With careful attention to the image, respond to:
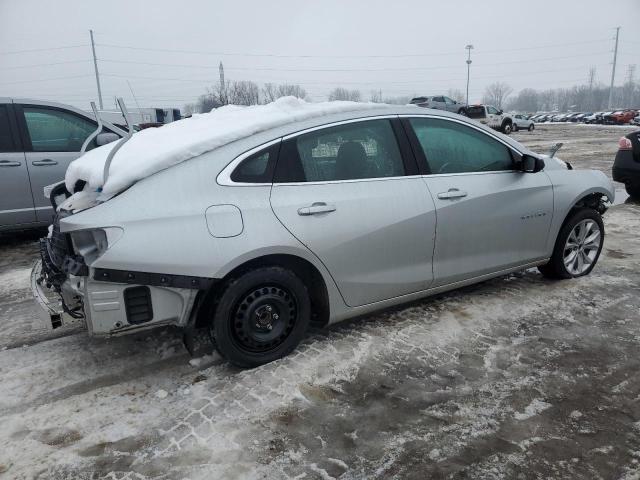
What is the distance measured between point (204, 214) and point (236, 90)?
51.3m

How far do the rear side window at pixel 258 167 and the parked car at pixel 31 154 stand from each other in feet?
10.5

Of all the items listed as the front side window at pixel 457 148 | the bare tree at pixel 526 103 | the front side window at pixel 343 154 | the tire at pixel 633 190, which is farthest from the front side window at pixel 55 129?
the bare tree at pixel 526 103

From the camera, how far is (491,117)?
3066 cm

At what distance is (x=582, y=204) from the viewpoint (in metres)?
4.41

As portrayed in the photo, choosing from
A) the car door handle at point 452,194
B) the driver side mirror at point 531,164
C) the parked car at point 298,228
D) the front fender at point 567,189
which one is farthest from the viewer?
the front fender at point 567,189

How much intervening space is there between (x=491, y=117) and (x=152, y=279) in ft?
103

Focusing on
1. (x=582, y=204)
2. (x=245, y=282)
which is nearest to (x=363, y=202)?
(x=245, y=282)

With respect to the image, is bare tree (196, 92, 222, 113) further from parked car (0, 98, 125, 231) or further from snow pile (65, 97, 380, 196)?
snow pile (65, 97, 380, 196)

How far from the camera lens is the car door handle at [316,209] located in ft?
9.73

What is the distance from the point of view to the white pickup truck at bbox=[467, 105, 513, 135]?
29.7m

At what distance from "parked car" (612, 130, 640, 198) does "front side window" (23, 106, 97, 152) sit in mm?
8051

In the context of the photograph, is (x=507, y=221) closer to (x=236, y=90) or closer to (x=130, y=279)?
(x=130, y=279)

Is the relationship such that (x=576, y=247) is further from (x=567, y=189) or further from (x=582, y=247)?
(x=567, y=189)

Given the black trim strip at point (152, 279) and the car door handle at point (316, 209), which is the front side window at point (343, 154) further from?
the black trim strip at point (152, 279)
